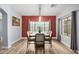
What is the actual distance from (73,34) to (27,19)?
5567 millimetres

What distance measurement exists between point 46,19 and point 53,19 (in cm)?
63

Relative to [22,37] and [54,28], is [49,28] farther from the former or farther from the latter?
[22,37]

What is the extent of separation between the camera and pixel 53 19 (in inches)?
369

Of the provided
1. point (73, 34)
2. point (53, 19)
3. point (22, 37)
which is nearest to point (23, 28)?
point (22, 37)

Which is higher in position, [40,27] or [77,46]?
[40,27]
